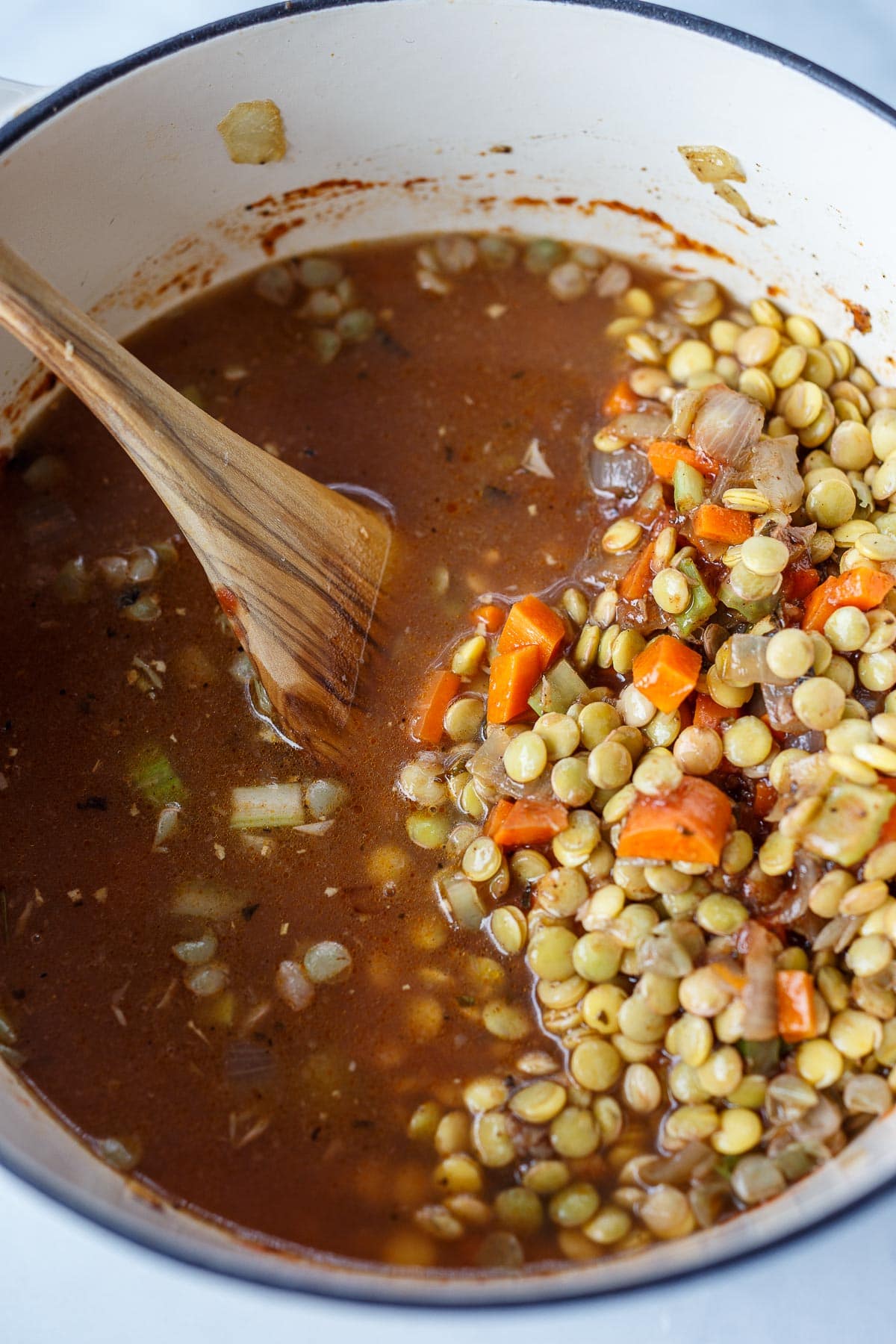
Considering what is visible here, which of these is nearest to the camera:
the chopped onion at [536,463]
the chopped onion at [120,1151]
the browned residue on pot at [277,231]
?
the chopped onion at [120,1151]

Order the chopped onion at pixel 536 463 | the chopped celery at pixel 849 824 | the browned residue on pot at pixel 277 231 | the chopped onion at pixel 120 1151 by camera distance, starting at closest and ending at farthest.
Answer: the chopped celery at pixel 849 824 < the chopped onion at pixel 120 1151 < the chopped onion at pixel 536 463 < the browned residue on pot at pixel 277 231

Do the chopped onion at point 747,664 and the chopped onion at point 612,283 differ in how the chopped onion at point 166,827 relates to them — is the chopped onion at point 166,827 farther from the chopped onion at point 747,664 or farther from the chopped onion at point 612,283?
the chopped onion at point 612,283

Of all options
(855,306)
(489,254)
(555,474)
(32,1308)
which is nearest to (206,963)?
(32,1308)

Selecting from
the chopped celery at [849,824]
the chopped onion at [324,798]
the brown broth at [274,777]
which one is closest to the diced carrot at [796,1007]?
the chopped celery at [849,824]

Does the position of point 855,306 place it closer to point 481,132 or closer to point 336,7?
point 481,132

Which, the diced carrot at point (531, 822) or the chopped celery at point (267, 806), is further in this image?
the chopped celery at point (267, 806)

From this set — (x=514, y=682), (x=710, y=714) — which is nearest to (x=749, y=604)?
(x=710, y=714)

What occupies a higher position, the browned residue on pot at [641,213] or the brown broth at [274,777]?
the browned residue on pot at [641,213]
